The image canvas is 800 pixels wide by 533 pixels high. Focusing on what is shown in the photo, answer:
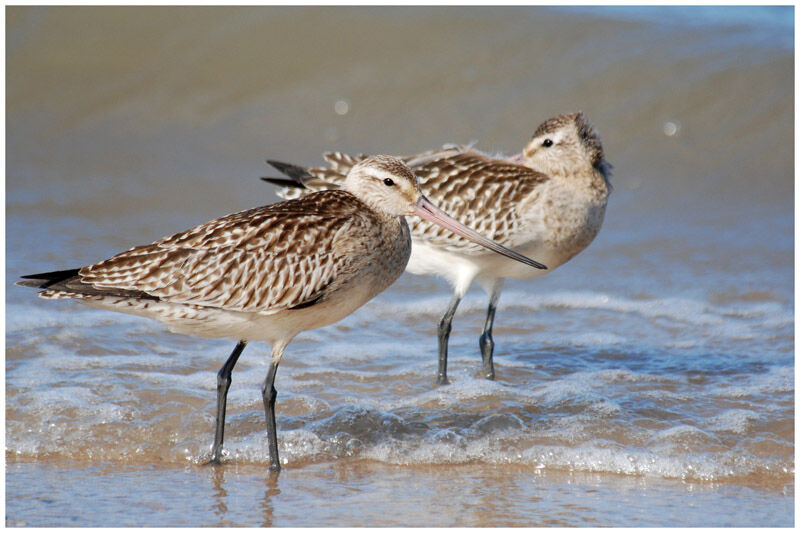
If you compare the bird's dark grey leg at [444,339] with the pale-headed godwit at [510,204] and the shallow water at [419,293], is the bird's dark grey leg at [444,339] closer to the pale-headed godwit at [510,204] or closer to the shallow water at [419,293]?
the pale-headed godwit at [510,204]

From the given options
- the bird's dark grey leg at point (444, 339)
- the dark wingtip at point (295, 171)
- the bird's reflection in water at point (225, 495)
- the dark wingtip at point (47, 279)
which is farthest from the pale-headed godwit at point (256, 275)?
the dark wingtip at point (295, 171)

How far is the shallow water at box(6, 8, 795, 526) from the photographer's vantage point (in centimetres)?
562

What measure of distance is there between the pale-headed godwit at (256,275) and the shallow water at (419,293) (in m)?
0.74

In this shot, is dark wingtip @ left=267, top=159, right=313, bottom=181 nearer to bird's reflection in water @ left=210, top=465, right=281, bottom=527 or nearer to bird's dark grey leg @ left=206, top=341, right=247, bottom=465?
bird's dark grey leg @ left=206, top=341, right=247, bottom=465

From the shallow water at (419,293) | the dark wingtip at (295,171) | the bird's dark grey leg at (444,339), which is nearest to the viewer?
the shallow water at (419,293)

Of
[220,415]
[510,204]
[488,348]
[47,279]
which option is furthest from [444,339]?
[47,279]

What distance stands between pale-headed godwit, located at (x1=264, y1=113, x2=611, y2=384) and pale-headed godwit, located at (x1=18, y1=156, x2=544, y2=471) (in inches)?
70.7

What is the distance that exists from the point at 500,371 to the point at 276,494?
105 inches

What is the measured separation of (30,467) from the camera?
18.8 feet

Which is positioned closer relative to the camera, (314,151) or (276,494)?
(276,494)

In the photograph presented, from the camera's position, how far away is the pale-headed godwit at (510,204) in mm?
7656

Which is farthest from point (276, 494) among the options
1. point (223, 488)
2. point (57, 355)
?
point (57, 355)

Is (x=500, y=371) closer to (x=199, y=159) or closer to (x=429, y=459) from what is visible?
(x=429, y=459)

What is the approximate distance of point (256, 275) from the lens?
566cm
